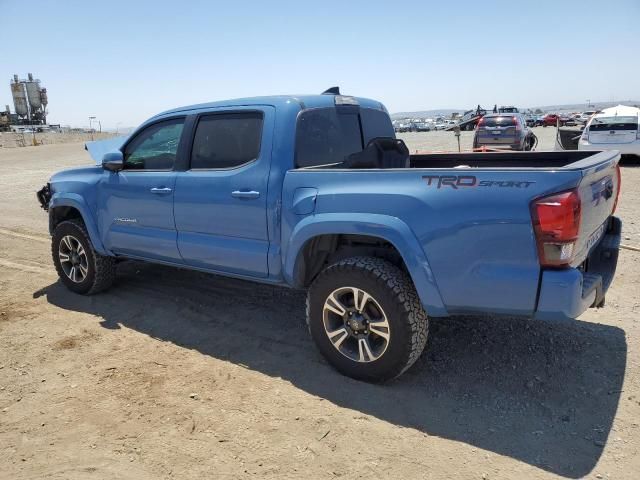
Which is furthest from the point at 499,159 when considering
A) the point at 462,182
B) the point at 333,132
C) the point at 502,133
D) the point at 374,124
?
the point at 502,133

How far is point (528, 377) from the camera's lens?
3422 mm

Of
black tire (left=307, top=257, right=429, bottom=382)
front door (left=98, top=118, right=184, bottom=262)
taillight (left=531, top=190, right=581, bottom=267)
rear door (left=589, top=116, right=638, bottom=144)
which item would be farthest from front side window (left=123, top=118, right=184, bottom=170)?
rear door (left=589, top=116, right=638, bottom=144)

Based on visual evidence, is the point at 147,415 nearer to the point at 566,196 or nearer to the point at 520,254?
Answer: the point at 520,254

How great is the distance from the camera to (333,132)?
160 inches

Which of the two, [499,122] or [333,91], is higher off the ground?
[333,91]

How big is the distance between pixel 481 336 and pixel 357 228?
155 centimetres

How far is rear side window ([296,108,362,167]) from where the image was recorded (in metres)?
3.76

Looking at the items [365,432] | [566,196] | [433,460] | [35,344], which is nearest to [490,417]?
[433,460]

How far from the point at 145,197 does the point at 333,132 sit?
1.77 m

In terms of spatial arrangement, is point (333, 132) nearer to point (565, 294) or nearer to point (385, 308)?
point (385, 308)

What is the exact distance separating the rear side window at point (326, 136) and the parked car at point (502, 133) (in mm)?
15549

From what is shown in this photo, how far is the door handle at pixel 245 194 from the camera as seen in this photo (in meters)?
3.69

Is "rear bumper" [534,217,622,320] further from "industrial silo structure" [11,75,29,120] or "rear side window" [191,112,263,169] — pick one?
"industrial silo structure" [11,75,29,120]

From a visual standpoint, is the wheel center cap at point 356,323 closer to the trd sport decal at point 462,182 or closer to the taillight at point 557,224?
the trd sport decal at point 462,182
